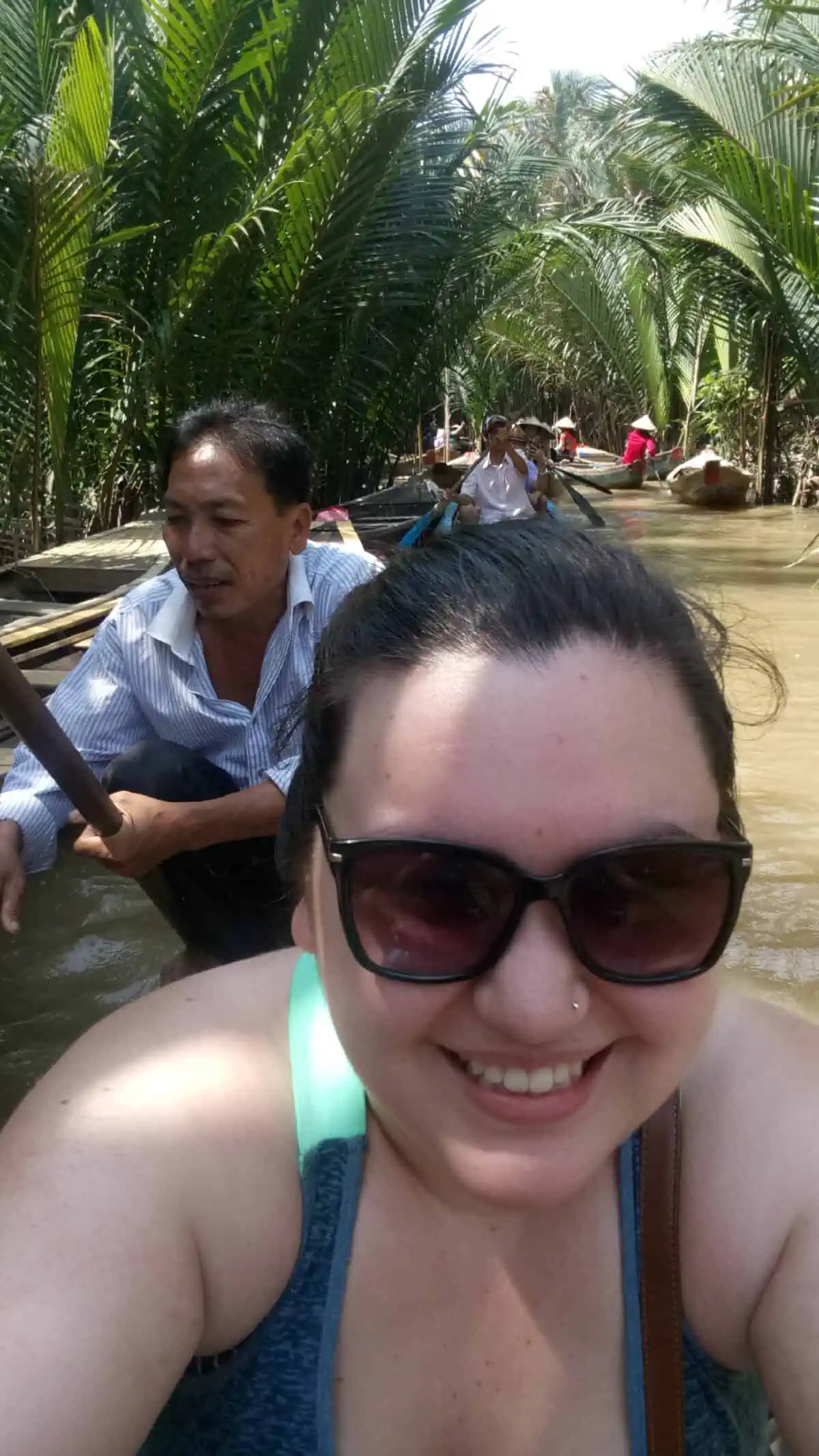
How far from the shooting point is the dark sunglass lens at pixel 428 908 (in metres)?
0.83

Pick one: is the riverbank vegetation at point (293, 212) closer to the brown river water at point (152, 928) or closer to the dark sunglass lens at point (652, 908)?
the brown river water at point (152, 928)

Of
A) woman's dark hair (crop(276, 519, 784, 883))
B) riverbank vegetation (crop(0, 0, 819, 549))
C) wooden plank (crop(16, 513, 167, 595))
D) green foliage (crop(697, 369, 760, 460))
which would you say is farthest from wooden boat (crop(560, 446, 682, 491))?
woman's dark hair (crop(276, 519, 784, 883))

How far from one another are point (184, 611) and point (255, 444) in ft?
1.26

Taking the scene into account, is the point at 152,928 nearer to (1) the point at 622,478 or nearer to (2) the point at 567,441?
(1) the point at 622,478

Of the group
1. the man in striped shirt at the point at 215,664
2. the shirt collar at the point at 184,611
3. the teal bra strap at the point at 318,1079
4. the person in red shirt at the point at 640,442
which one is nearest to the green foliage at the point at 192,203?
the man in striped shirt at the point at 215,664

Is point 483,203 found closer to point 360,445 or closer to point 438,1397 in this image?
point 360,445

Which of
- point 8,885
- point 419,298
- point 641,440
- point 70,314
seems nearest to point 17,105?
point 70,314

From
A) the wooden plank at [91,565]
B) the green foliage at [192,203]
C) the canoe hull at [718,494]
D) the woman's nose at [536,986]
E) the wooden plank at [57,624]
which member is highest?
the green foliage at [192,203]

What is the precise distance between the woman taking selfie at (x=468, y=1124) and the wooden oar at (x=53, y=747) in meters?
0.60

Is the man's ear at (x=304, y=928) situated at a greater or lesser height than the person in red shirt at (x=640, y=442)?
greater

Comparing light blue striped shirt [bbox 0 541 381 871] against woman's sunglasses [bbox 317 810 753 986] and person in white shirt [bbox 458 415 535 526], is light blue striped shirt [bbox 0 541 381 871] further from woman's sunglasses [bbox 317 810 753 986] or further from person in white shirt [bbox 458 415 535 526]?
person in white shirt [bbox 458 415 535 526]

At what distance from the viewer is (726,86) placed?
1030 centimetres

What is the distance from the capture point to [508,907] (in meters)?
0.83

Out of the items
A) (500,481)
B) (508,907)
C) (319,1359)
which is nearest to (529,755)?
(508,907)
